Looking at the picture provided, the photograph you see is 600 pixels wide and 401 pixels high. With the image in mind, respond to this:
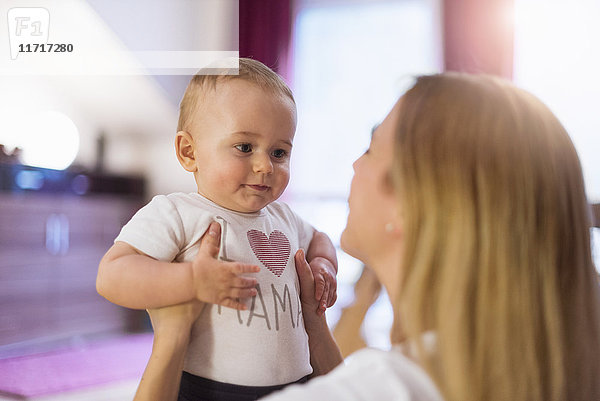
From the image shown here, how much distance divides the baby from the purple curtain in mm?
2950

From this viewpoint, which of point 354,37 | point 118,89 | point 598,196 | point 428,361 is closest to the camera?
point 428,361

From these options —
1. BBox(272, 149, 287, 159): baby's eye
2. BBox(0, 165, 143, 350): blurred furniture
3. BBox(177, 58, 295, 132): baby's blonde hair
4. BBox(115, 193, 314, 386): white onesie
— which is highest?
BBox(177, 58, 295, 132): baby's blonde hair

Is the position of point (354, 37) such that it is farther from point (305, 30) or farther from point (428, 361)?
point (428, 361)

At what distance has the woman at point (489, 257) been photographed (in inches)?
22.5

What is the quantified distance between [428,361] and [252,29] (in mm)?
3504

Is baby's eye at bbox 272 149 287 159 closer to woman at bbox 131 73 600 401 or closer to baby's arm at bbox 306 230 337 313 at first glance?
baby's arm at bbox 306 230 337 313

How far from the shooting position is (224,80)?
0.88 m

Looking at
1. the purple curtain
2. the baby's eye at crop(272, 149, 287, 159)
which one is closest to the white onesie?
the baby's eye at crop(272, 149, 287, 159)

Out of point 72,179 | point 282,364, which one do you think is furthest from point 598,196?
point 72,179

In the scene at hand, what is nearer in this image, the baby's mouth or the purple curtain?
the baby's mouth

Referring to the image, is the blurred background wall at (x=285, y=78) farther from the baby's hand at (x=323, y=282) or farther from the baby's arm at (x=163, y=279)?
the baby's arm at (x=163, y=279)

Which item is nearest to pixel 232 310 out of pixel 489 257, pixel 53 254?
pixel 489 257

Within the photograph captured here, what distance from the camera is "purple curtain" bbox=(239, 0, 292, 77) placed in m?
3.76

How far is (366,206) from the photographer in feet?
2.34
